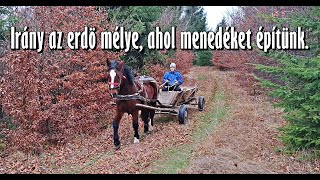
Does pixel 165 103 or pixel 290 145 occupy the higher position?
pixel 165 103

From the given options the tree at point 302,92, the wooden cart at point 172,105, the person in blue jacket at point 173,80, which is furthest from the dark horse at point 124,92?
the tree at point 302,92

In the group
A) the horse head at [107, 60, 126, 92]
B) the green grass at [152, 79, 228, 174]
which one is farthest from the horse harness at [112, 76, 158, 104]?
the green grass at [152, 79, 228, 174]

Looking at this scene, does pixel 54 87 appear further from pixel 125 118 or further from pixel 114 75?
pixel 114 75

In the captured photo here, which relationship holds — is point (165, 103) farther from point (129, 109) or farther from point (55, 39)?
point (55, 39)

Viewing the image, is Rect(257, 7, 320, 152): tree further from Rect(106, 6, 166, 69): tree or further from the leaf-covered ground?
Rect(106, 6, 166, 69): tree

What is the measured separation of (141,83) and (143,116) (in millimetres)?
1025

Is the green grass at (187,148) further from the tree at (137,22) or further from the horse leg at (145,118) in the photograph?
the tree at (137,22)

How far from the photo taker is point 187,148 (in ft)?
29.0

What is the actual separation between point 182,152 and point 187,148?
0.38 meters

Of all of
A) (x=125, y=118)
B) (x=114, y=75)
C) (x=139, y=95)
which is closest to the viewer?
(x=114, y=75)

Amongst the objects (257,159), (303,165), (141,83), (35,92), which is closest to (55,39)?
(35,92)

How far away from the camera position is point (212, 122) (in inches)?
480

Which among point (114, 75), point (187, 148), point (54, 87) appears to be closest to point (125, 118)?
point (54, 87)
